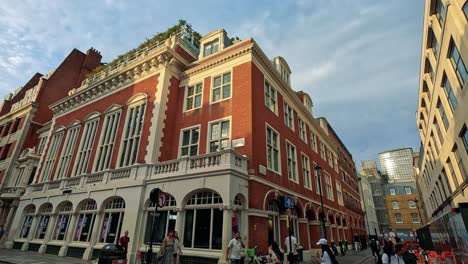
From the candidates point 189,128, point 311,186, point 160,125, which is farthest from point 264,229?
point 311,186

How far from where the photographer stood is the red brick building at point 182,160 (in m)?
12.9

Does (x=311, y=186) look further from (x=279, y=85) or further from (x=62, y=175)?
(x=62, y=175)

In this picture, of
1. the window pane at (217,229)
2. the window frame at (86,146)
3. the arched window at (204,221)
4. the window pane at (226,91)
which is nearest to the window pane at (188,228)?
the arched window at (204,221)

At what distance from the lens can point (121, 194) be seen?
50.8ft

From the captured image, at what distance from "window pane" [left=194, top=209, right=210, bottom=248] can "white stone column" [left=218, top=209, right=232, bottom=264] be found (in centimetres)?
124

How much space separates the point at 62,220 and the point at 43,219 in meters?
2.99

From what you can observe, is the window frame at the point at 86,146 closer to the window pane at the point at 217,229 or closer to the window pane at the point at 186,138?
the window pane at the point at 186,138

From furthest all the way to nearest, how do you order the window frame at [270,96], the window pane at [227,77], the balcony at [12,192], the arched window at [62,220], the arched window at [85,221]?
the balcony at [12,192] < the window frame at [270,96] < the arched window at [62,220] < the window pane at [227,77] < the arched window at [85,221]

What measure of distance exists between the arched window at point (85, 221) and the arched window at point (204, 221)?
26.6ft

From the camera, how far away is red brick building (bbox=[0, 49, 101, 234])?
27.6m

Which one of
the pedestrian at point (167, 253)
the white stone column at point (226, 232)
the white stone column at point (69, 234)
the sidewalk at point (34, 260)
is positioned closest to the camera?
the pedestrian at point (167, 253)

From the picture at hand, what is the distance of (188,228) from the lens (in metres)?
12.8

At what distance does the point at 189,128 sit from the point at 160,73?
5267 mm

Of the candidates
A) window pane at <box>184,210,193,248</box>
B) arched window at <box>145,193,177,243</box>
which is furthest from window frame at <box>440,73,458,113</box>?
arched window at <box>145,193,177,243</box>
